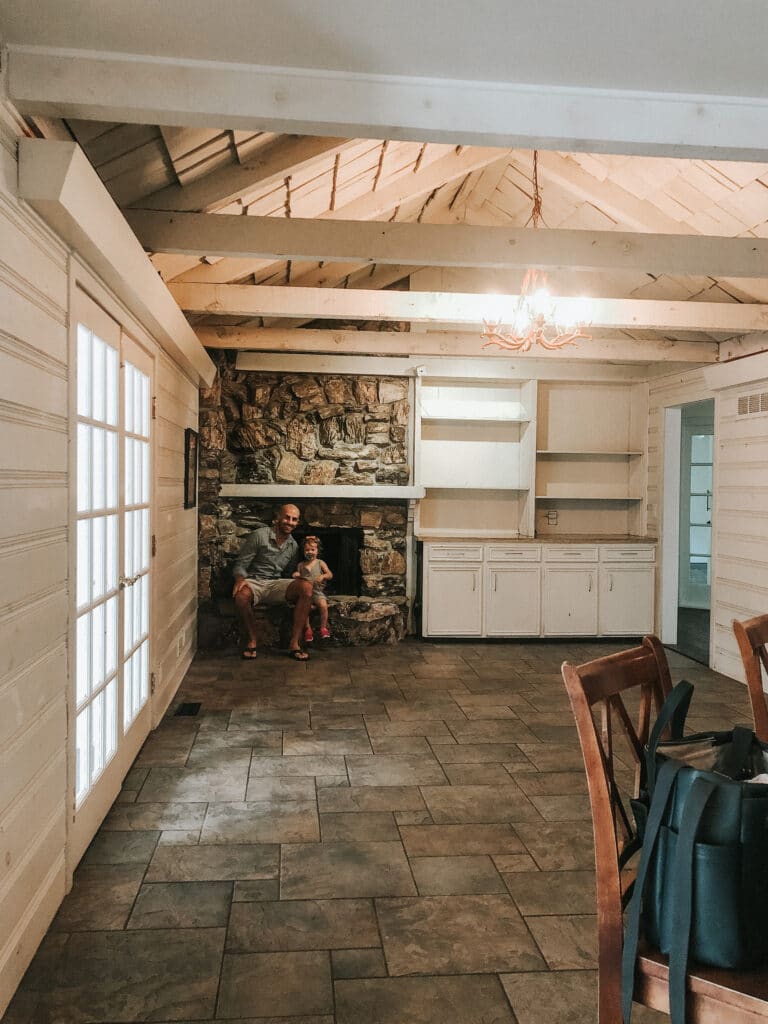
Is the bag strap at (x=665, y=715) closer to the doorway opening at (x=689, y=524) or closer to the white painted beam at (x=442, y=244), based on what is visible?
the white painted beam at (x=442, y=244)

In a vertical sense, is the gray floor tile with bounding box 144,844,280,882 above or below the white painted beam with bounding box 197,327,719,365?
below

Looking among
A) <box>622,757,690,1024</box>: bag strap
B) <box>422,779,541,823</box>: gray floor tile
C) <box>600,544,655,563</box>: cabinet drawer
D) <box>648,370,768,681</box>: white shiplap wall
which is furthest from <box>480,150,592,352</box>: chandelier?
<box>622,757,690,1024</box>: bag strap

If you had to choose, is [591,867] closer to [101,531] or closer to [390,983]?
[390,983]

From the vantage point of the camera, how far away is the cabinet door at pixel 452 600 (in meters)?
6.77

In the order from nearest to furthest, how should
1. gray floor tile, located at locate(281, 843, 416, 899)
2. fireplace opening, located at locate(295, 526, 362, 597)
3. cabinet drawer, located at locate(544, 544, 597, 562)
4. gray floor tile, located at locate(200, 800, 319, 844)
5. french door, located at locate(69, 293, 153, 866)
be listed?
gray floor tile, located at locate(281, 843, 416, 899) → french door, located at locate(69, 293, 153, 866) → gray floor tile, located at locate(200, 800, 319, 844) → cabinet drawer, located at locate(544, 544, 597, 562) → fireplace opening, located at locate(295, 526, 362, 597)

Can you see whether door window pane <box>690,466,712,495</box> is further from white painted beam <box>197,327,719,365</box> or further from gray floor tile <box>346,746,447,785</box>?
gray floor tile <box>346,746,447,785</box>

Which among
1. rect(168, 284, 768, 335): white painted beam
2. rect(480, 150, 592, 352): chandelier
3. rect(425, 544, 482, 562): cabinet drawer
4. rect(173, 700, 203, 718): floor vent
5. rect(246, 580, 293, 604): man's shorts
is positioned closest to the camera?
rect(480, 150, 592, 352): chandelier

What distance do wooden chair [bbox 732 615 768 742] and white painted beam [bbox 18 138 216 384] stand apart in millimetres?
2220

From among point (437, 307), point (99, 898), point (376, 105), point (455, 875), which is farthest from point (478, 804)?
point (437, 307)

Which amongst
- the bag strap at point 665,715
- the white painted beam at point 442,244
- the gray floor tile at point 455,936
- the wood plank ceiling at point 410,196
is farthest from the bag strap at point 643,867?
the white painted beam at point 442,244

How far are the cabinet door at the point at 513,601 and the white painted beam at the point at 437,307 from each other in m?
2.53

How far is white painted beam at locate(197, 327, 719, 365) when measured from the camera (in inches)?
243

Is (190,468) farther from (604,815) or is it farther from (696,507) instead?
(696,507)

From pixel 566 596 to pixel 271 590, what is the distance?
2.68 m
